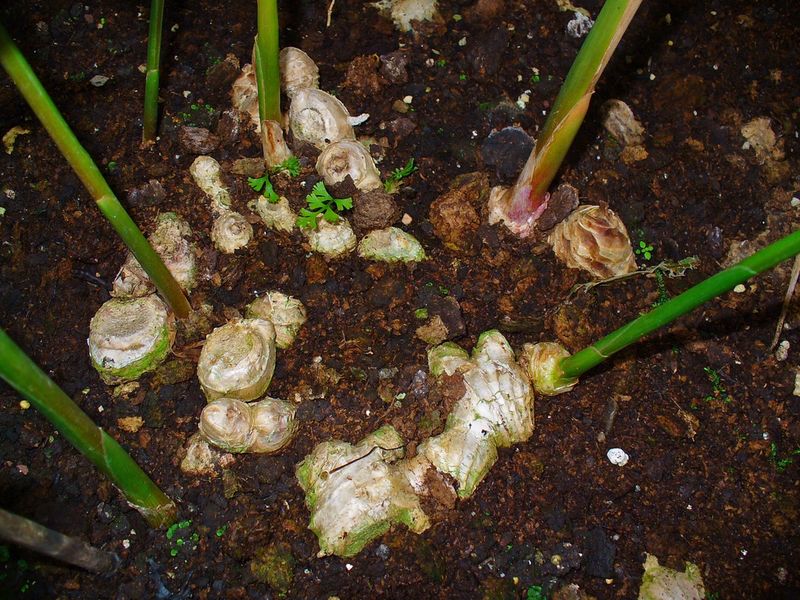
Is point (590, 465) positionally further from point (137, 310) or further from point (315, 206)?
point (137, 310)

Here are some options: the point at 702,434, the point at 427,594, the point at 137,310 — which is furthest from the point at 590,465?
the point at 137,310

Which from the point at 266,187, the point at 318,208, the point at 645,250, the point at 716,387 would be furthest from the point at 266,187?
the point at 716,387

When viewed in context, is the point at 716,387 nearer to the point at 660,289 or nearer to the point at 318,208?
the point at 660,289

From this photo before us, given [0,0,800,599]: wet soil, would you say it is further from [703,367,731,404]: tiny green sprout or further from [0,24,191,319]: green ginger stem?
[0,24,191,319]: green ginger stem

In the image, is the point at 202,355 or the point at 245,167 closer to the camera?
the point at 202,355

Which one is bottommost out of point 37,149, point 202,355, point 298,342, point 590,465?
point 590,465

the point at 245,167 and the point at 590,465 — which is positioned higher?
the point at 245,167
